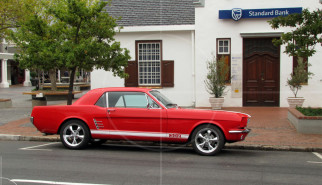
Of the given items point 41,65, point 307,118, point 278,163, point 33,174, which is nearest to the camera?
point 33,174

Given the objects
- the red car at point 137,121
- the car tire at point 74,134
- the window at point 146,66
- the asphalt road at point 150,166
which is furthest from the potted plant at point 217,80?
the car tire at point 74,134

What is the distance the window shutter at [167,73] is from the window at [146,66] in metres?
0.18

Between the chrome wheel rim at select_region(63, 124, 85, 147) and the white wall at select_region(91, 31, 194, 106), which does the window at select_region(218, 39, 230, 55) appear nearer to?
the white wall at select_region(91, 31, 194, 106)

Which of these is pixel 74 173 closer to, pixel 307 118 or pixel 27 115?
pixel 307 118

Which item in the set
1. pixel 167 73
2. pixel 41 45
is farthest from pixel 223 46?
pixel 41 45

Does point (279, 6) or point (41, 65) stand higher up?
point (279, 6)

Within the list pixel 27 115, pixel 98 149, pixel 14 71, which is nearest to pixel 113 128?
pixel 98 149

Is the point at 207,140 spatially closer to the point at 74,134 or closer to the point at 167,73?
the point at 74,134

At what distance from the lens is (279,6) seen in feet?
53.5

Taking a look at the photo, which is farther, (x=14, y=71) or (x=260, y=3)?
(x=14, y=71)

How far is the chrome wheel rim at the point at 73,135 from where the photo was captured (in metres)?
8.59

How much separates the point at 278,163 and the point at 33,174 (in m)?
4.86

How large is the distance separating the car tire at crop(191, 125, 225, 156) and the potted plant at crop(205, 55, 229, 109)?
7848 mm

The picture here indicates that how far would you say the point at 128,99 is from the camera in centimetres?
852
